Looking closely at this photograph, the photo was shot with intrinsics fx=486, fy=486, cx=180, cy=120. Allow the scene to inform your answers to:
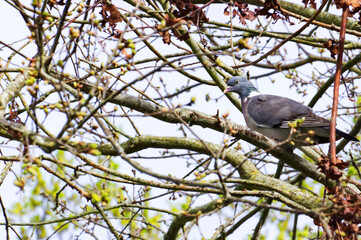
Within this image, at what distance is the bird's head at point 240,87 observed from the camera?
5.01m

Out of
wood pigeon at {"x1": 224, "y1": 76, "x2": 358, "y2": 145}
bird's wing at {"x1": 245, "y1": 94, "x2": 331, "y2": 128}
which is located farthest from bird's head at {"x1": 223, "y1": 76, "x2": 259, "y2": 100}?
bird's wing at {"x1": 245, "y1": 94, "x2": 331, "y2": 128}

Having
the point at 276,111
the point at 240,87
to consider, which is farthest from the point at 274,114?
the point at 240,87

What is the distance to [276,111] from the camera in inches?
209

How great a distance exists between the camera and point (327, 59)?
625cm

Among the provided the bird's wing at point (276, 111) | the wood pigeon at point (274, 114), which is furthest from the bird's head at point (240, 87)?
the bird's wing at point (276, 111)

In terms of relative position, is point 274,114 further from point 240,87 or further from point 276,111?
point 240,87

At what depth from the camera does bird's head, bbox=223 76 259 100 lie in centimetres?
501

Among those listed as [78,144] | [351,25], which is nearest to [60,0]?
[78,144]

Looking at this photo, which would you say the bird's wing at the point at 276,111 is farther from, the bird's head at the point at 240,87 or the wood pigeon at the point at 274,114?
the bird's head at the point at 240,87

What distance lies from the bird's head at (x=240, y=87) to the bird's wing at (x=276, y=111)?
111 mm

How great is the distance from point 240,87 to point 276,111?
18.6 inches

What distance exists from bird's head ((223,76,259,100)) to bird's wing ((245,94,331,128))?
→ 0.11m

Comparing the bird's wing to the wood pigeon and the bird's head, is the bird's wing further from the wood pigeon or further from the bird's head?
the bird's head

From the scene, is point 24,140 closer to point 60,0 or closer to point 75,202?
point 60,0
